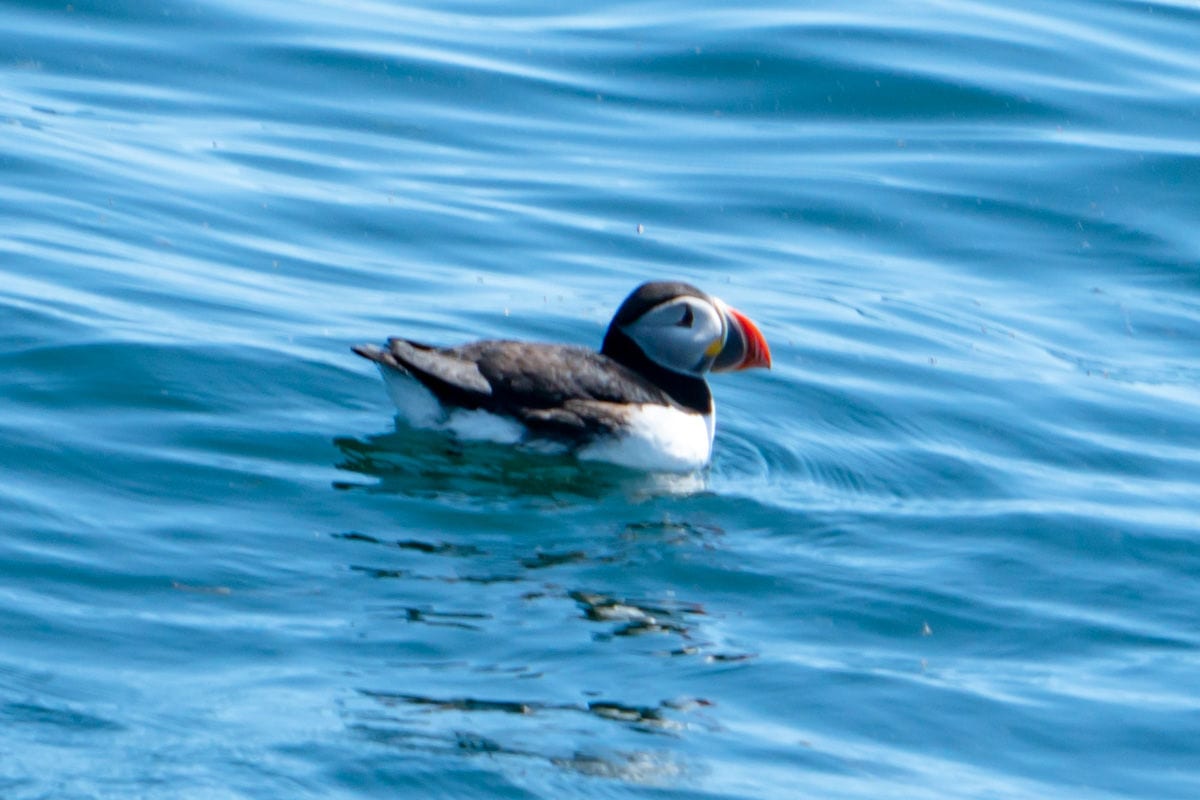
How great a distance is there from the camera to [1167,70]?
16.5m

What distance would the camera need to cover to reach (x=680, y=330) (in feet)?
27.5

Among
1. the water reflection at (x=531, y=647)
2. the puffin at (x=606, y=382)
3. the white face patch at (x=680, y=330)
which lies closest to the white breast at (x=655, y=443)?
the puffin at (x=606, y=382)

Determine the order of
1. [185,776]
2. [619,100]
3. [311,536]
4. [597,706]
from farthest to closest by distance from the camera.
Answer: [619,100]
[311,536]
[597,706]
[185,776]

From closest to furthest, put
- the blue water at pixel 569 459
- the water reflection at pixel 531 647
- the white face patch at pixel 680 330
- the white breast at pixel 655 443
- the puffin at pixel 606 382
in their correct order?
the water reflection at pixel 531 647 → the blue water at pixel 569 459 → the puffin at pixel 606 382 → the white breast at pixel 655 443 → the white face patch at pixel 680 330

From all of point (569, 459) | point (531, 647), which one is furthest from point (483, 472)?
point (531, 647)

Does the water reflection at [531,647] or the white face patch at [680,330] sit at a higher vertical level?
the white face patch at [680,330]

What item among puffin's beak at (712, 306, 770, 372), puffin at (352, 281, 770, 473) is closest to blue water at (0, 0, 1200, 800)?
puffin at (352, 281, 770, 473)

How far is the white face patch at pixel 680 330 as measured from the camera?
834 centimetres

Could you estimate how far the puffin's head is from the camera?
8.35 m

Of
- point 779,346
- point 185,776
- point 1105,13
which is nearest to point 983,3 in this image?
point 1105,13

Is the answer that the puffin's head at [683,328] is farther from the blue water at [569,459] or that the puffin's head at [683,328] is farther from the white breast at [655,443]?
the blue water at [569,459]

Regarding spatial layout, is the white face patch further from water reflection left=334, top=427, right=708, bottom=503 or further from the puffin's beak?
water reflection left=334, top=427, right=708, bottom=503

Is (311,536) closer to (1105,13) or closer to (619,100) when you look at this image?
(619,100)

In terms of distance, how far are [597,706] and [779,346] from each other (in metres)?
4.75
